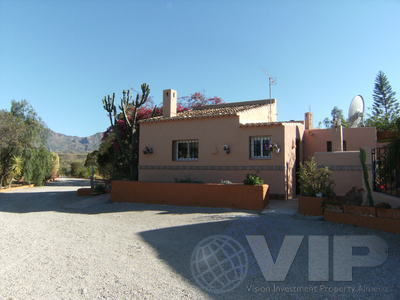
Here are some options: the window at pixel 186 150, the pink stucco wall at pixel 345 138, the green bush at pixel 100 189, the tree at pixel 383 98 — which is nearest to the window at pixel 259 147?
the window at pixel 186 150

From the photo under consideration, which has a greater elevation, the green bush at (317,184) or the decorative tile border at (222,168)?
the decorative tile border at (222,168)

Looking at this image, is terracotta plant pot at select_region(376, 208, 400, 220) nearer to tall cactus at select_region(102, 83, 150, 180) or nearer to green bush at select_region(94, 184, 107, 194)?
tall cactus at select_region(102, 83, 150, 180)

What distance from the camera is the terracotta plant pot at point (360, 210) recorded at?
827cm

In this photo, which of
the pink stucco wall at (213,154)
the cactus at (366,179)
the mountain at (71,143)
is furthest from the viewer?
the mountain at (71,143)

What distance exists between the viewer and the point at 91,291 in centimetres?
474

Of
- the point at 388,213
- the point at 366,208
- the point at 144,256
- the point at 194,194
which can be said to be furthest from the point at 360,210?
the point at 194,194

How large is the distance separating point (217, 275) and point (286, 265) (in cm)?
138

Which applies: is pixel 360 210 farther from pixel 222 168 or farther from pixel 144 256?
pixel 222 168

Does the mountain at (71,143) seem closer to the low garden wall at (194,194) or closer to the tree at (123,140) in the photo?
the tree at (123,140)

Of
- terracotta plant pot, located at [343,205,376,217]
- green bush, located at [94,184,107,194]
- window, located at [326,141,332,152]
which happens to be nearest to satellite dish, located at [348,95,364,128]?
window, located at [326,141,332,152]

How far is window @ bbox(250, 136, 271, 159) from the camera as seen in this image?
14.4 m

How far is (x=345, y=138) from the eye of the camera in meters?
17.0

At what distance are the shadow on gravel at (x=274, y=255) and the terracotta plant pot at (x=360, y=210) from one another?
54 centimetres

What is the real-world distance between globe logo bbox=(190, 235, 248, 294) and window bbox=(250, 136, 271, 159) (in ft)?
23.8
